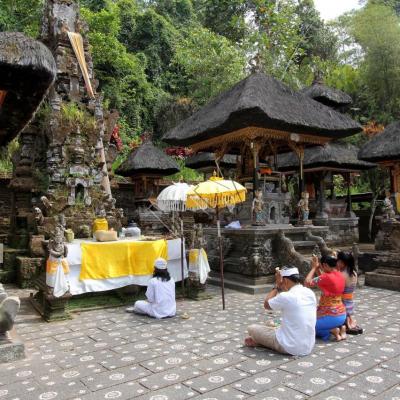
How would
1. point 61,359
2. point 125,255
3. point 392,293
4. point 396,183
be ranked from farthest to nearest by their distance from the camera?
point 396,183
point 392,293
point 125,255
point 61,359

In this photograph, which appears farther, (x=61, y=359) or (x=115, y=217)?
(x=115, y=217)

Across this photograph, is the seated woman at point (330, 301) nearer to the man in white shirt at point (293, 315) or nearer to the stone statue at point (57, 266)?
the man in white shirt at point (293, 315)

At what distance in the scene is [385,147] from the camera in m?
13.6

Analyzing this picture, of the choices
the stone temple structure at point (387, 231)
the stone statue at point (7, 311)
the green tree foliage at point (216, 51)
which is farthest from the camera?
the green tree foliage at point (216, 51)

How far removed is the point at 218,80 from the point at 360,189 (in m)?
12.0

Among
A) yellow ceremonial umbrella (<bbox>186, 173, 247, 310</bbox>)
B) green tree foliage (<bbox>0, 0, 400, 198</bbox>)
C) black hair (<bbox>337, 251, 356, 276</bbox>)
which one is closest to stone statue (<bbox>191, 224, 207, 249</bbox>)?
yellow ceremonial umbrella (<bbox>186, 173, 247, 310</bbox>)

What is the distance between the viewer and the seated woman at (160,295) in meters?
7.10

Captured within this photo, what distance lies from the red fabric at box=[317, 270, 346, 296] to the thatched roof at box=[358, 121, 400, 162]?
9248 millimetres

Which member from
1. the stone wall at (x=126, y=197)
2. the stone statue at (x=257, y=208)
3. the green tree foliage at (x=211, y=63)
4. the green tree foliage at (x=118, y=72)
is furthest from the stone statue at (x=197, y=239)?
the green tree foliage at (x=118, y=72)

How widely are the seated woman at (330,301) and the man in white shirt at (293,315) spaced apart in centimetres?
59

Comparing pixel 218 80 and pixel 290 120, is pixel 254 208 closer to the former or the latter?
pixel 290 120

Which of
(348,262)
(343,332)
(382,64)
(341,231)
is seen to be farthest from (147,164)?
(343,332)

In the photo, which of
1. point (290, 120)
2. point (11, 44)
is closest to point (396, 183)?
point (290, 120)

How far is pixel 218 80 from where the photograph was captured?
2562cm
